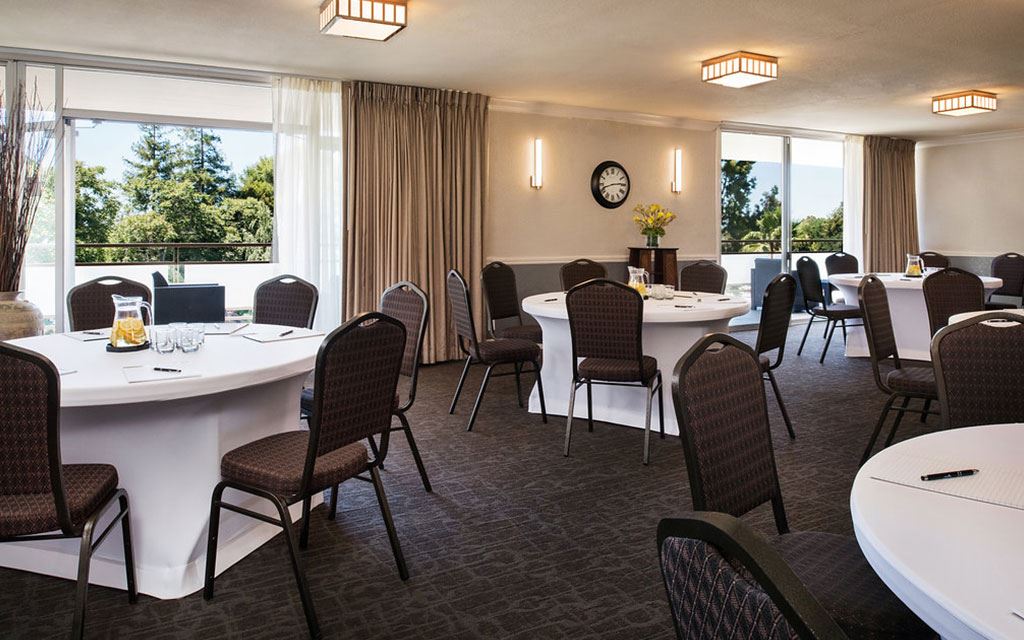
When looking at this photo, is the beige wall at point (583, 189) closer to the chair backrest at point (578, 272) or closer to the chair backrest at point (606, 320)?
the chair backrest at point (578, 272)

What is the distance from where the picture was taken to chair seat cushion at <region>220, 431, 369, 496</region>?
236 centimetres

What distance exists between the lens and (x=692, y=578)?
31.2 inches

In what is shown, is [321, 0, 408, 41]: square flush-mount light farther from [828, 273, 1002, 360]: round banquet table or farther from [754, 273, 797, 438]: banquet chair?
[828, 273, 1002, 360]: round banquet table

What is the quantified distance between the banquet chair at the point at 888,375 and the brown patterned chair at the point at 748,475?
1983 mm

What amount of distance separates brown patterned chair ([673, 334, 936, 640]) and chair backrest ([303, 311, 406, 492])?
1063mm

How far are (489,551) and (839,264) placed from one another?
6.83 meters

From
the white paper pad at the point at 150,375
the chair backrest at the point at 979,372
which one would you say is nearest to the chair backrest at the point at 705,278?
the chair backrest at the point at 979,372

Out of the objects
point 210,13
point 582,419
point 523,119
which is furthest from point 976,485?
point 523,119

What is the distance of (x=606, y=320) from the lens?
13.5 ft

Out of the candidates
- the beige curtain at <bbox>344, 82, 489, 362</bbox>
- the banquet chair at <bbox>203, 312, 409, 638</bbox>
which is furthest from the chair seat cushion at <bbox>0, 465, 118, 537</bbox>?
the beige curtain at <bbox>344, 82, 489, 362</bbox>

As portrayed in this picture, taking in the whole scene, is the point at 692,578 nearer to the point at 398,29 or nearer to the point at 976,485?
the point at 976,485

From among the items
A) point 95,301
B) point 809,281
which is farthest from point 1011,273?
point 95,301

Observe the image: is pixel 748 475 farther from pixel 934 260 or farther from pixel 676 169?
pixel 934 260

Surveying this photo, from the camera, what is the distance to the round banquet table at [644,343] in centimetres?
448
